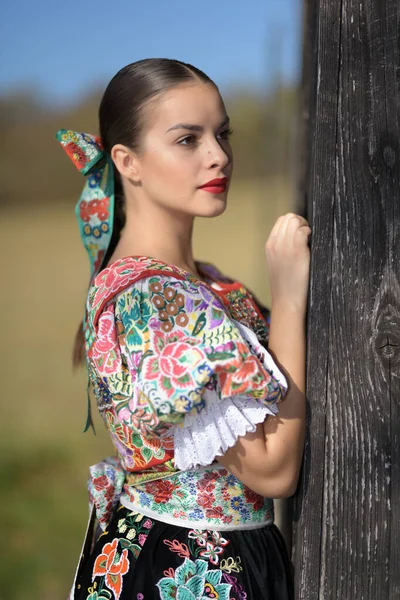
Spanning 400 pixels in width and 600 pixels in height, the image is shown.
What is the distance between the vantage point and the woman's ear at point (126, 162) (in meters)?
1.69

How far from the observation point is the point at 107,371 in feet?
4.91

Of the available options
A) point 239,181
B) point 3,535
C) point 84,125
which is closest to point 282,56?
point 84,125

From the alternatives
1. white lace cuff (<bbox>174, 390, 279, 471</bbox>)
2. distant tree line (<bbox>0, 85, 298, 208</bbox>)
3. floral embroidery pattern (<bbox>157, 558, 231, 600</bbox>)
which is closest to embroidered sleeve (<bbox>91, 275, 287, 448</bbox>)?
white lace cuff (<bbox>174, 390, 279, 471</bbox>)

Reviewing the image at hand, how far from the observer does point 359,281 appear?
53.2 inches

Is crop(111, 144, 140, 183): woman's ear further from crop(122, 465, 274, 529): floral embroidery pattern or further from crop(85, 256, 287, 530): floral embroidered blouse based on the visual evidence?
crop(122, 465, 274, 529): floral embroidery pattern

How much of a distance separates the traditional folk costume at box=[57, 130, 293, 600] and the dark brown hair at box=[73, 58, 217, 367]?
30 cm

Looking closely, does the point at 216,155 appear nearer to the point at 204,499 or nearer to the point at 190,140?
the point at 190,140

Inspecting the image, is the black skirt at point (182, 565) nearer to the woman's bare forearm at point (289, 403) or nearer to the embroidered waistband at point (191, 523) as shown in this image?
the embroidered waistband at point (191, 523)

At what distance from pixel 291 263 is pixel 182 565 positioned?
575 millimetres

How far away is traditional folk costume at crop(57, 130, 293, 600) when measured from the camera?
1364 mm

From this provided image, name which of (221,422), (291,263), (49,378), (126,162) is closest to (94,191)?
(126,162)

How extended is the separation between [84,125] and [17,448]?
16.4ft

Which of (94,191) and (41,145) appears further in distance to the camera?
(41,145)

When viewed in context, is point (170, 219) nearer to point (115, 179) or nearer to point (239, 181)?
point (115, 179)
